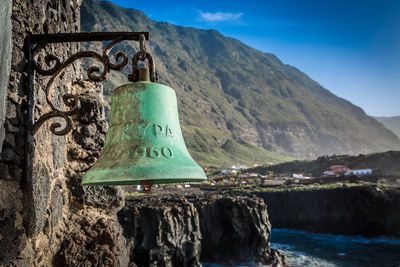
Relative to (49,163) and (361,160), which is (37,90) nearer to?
(49,163)

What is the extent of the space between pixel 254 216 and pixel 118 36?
29.7m

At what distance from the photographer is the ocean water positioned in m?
34.1

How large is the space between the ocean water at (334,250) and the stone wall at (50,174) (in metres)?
29.8

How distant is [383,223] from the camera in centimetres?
4338

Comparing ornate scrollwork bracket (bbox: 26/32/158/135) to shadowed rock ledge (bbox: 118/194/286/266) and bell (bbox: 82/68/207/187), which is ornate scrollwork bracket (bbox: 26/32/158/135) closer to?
bell (bbox: 82/68/207/187)

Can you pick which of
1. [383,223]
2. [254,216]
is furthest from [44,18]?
[383,223]

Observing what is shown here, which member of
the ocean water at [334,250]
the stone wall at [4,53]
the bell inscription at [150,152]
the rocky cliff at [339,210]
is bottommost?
the ocean water at [334,250]

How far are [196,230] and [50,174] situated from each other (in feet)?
80.1

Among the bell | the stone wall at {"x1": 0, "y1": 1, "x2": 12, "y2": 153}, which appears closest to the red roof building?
the bell

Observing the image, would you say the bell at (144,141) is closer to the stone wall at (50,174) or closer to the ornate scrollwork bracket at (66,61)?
the ornate scrollwork bracket at (66,61)

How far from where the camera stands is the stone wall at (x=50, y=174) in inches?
90.8

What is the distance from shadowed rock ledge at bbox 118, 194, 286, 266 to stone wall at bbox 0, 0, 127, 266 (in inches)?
807

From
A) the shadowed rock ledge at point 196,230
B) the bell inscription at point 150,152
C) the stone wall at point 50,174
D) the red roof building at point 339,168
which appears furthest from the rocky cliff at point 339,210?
the bell inscription at point 150,152

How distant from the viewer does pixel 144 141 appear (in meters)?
2.42
